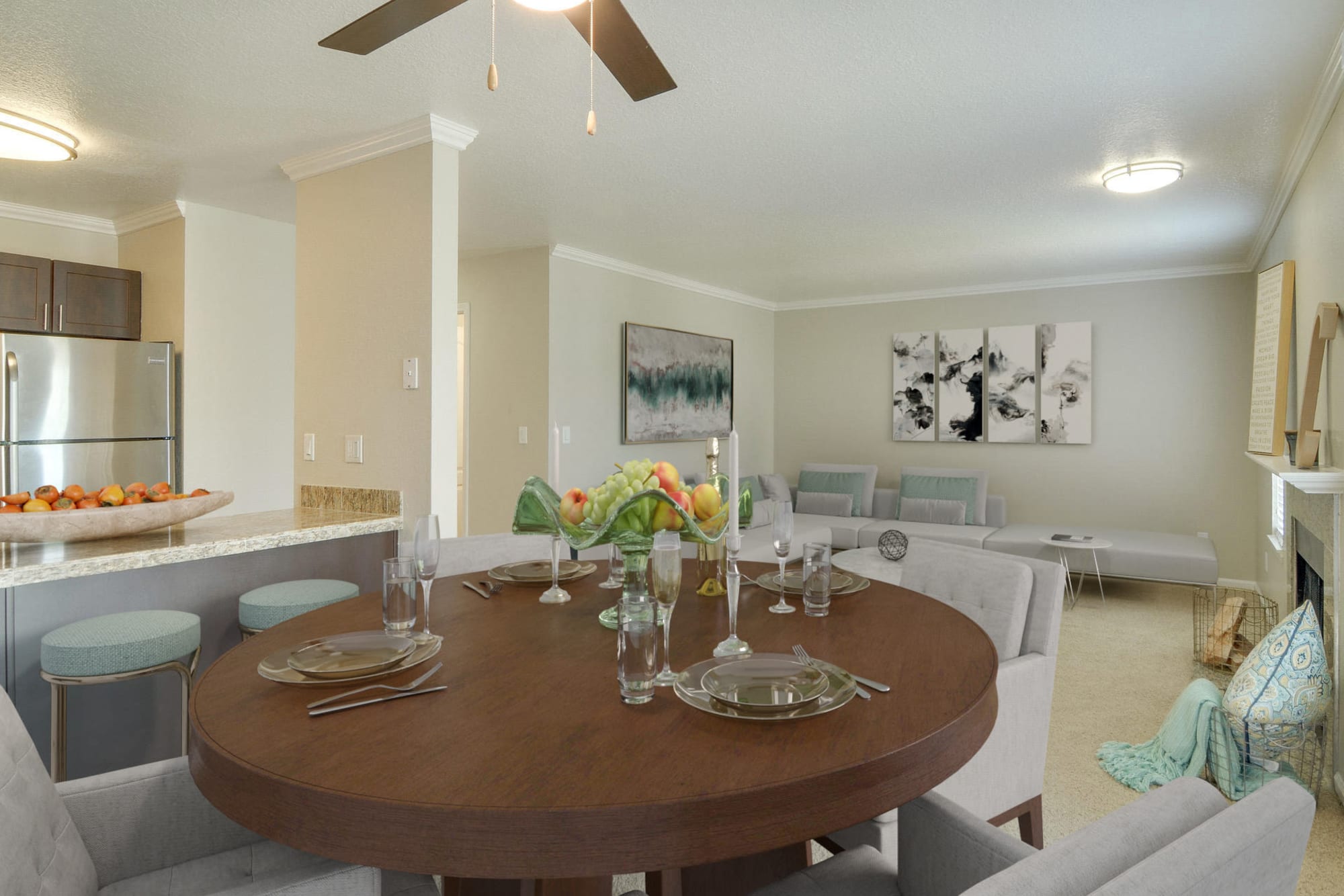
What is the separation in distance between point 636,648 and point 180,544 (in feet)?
5.90

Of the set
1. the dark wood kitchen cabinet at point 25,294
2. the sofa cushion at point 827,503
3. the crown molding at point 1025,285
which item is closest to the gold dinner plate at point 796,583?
the dark wood kitchen cabinet at point 25,294

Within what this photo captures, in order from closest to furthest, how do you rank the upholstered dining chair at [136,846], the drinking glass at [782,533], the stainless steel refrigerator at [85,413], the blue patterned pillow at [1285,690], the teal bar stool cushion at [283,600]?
the upholstered dining chair at [136,846] < the drinking glass at [782,533] < the teal bar stool cushion at [283,600] < the blue patterned pillow at [1285,690] < the stainless steel refrigerator at [85,413]

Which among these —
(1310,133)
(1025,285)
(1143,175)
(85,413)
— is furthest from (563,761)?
(1025,285)

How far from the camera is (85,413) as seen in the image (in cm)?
386

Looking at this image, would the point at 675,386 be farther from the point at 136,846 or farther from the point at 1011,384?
the point at 136,846

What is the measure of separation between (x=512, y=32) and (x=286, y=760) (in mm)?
2145

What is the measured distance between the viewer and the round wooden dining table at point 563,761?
789 millimetres

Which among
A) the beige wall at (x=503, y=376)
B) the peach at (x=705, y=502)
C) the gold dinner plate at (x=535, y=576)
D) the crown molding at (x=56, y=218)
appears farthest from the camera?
the beige wall at (x=503, y=376)

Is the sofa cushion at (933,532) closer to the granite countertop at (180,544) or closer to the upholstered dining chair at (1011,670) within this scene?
the upholstered dining chair at (1011,670)

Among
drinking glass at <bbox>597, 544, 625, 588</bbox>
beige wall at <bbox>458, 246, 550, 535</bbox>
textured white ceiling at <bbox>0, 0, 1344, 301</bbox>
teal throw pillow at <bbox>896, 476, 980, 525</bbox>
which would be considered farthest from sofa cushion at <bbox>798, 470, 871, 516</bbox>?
drinking glass at <bbox>597, 544, 625, 588</bbox>

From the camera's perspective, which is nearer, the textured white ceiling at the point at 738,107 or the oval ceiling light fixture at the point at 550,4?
the oval ceiling light fixture at the point at 550,4

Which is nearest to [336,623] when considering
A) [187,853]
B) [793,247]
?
[187,853]

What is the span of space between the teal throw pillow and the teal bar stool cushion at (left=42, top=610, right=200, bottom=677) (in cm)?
545

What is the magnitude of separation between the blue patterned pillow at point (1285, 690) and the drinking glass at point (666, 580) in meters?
2.28
